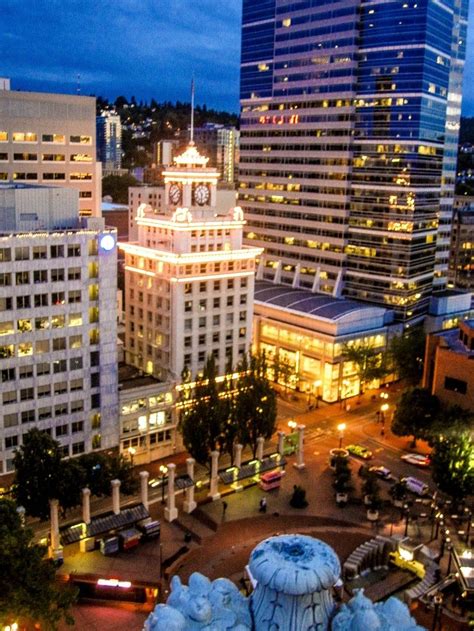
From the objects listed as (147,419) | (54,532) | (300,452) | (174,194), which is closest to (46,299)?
(147,419)

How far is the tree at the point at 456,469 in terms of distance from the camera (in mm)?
66938

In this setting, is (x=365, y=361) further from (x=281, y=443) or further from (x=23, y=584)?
(x=23, y=584)

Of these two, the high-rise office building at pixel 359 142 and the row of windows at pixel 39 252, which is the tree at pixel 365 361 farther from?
the row of windows at pixel 39 252

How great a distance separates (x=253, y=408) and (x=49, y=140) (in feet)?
192

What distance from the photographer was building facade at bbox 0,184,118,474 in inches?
2625

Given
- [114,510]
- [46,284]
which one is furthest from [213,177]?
[114,510]

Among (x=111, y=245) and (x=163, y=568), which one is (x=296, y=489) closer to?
(x=163, y=568)

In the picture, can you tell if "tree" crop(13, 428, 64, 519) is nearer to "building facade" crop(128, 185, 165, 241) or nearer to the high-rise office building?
the high-rise office building

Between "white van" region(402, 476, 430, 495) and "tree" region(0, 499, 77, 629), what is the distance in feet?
143

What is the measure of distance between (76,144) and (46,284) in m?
48.4

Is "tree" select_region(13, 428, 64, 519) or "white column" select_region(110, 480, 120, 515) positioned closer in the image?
"tree" select_region(13, 428, 64, 519)

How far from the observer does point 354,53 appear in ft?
397

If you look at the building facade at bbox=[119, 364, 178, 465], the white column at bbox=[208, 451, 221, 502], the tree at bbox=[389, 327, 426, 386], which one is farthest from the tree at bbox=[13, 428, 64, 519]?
the tree at bbox=[389, 327, 426, 386]

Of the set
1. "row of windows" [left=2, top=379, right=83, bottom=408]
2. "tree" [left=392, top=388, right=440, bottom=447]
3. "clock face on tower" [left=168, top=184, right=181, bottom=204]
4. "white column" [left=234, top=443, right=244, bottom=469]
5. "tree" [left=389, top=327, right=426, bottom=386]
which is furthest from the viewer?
"tree" [left=389, top=327, right=426, bottom=386]
